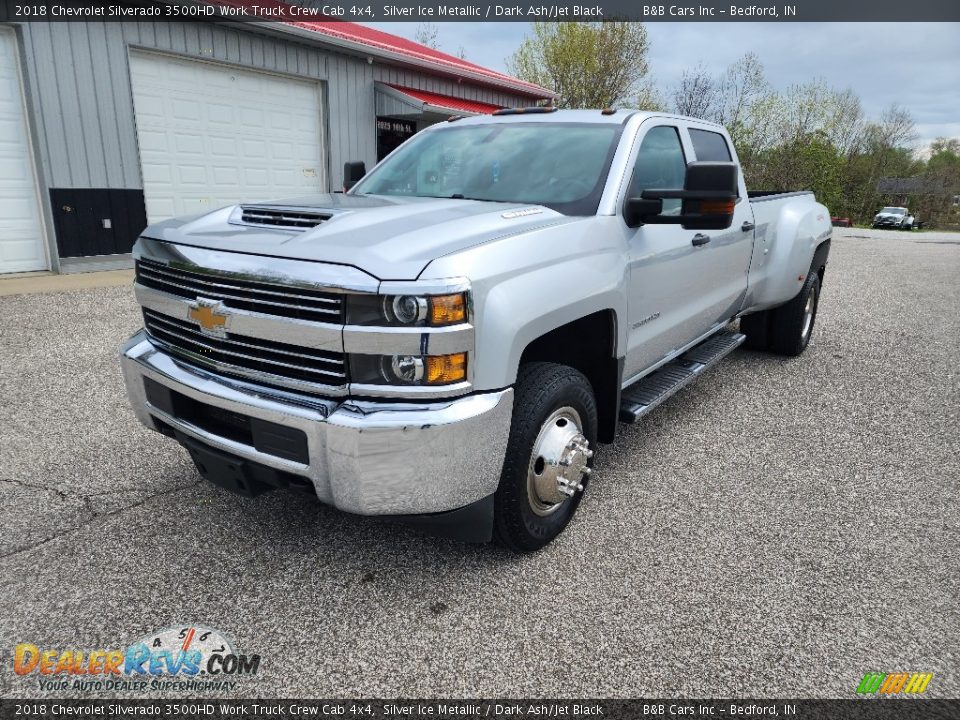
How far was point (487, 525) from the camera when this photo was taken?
2.43 metres

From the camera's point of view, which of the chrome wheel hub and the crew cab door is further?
the crew cab door

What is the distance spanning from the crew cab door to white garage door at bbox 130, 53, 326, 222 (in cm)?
706

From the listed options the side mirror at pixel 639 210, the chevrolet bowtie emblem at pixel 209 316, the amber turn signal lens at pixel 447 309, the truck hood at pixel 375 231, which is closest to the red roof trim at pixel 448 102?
the side mirror at pixel 639 210

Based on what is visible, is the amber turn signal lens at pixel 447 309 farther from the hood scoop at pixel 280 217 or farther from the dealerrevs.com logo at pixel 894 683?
the dealerrevs.com logo at pixel 894 683

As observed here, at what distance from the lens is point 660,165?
3.62 metres

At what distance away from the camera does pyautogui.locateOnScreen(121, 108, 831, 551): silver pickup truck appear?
7.01 ft

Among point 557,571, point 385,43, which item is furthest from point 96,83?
point 557,571

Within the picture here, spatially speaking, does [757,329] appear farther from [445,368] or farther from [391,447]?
[391,447]

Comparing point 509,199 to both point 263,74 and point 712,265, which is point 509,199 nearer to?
point 712,265

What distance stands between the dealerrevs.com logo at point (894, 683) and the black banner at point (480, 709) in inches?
2.1

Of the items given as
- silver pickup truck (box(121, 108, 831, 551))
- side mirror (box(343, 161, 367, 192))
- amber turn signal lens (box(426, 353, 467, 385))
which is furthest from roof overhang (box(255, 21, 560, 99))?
amber turn signal lens (box(426, 353, 467, 385))

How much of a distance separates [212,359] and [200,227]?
58 centimetres

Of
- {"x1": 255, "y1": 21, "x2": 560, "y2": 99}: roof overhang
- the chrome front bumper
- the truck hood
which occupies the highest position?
{"x1": 255, "y1": 21, "x2": 560, "y2": 99}: roof overhang

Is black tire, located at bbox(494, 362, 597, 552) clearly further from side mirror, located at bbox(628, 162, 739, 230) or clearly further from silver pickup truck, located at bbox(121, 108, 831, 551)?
side mirror, located at bbox(628, 162, 739, 230)
